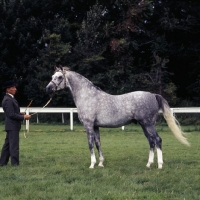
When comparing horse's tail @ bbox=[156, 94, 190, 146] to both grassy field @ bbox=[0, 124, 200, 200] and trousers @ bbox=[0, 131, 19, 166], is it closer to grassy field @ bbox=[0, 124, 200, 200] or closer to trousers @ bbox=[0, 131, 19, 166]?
grassy field @ bbox=[0, 124, 200, 200]

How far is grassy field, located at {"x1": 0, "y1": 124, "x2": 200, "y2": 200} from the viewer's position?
21.8 feet

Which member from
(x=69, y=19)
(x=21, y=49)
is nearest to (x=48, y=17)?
(x=69, y=19)

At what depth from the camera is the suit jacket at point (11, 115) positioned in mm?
9648

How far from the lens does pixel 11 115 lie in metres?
9.61

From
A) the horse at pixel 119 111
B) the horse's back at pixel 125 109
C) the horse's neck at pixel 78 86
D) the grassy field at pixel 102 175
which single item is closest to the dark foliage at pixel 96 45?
the grassy field at pixel 102 175

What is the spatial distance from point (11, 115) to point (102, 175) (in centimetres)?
272

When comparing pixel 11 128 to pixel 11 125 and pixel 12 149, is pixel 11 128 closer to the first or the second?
pixel 11 125

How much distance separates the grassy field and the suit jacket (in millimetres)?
964

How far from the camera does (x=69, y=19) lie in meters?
32.3

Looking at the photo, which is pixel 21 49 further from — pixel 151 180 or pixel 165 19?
pixel 151 180

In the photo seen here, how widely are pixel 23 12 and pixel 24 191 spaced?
2479 cm

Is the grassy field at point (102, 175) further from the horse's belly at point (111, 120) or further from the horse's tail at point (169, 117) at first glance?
the horse's belly at point (111, 120)

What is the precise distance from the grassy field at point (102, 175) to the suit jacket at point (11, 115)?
964mm

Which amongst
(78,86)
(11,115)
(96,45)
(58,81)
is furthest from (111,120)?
(96,45)
